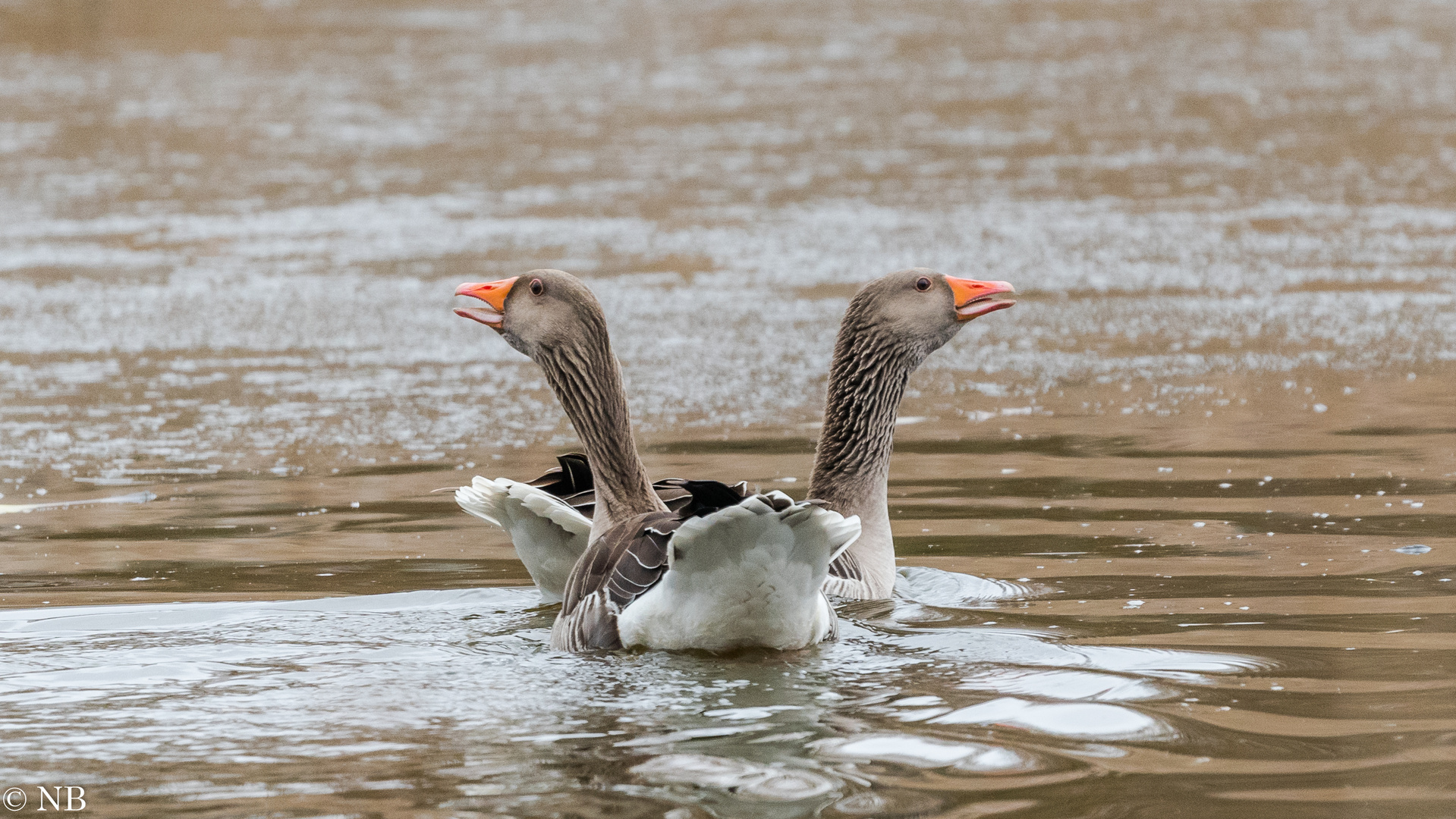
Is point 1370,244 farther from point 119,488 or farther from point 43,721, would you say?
point 43,721

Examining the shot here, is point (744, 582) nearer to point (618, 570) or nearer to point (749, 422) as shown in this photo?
point (618, 570)

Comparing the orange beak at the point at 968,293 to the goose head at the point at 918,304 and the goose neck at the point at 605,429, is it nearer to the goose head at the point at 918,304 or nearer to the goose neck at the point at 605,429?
the goose head at the point at 918,304

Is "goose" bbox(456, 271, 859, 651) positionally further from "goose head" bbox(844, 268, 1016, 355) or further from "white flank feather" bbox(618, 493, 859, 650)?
"goose head" bbox(844, 268, 1016, 355)

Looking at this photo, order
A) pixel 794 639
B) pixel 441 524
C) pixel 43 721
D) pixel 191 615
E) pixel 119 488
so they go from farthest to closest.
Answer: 1. pixel 119 488
2. pixel 441 524
3. pixel 191 615
4. pixel 794 639
5. pixel 43 721

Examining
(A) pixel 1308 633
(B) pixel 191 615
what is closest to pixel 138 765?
(B) pixel 191 615

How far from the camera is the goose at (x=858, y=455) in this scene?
5.56 meters

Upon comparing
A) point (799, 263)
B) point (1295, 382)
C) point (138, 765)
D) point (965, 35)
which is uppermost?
point (965, 35)

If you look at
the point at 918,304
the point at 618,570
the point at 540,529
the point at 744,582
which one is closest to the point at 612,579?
the point at 618,570

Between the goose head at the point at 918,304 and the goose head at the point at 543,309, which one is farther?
the goose head at the point at 918,304

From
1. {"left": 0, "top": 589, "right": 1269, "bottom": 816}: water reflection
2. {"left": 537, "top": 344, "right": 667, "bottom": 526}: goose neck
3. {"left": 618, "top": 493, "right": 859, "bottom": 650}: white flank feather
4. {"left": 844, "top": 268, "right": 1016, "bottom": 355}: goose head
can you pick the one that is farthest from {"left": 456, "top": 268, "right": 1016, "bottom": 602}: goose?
{"left": 618, "top": 493, "right": 859, "bottom": 650}: white flank feather

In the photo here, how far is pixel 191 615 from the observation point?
5371 mm

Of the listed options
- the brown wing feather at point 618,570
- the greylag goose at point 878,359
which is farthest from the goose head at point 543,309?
the greylag goose at point 878,359

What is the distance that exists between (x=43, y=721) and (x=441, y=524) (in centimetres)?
249

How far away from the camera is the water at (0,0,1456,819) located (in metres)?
3.96
